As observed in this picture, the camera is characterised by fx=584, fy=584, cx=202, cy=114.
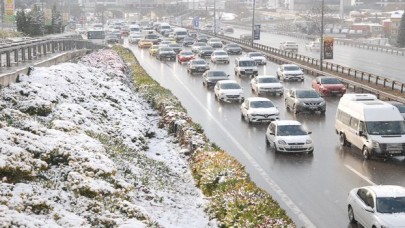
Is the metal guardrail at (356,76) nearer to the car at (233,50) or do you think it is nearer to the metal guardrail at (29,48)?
the car at (233,50)

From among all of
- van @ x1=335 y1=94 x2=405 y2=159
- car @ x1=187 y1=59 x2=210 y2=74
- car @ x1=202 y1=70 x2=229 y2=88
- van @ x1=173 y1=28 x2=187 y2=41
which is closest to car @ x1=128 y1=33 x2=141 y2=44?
van @ x1=173 y1=28 x2=187 y2=41

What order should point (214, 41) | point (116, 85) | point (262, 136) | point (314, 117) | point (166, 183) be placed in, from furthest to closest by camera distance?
point (214, 41) < point (116, 85) < point (314, 117) < point (262, 136) < point (166, 183)

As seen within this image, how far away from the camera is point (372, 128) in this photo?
2405 centimetres

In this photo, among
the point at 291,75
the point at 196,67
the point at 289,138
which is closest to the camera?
the point at 289,138

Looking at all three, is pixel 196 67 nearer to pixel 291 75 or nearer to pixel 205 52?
pixel 291 75

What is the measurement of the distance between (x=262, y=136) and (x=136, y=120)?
6400 millimetres

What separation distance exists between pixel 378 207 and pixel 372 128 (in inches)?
368

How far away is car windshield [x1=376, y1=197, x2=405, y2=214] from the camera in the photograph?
15.1 metres

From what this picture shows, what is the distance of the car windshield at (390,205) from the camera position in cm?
1508

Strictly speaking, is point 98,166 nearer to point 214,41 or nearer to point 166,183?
point 166,183

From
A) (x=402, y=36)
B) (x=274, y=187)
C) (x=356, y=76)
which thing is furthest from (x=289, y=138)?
(x=402, y=36)

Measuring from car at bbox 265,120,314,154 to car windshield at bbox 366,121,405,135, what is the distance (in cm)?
256

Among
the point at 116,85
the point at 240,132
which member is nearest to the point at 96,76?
the point at 116,85

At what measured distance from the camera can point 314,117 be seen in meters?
34.3
